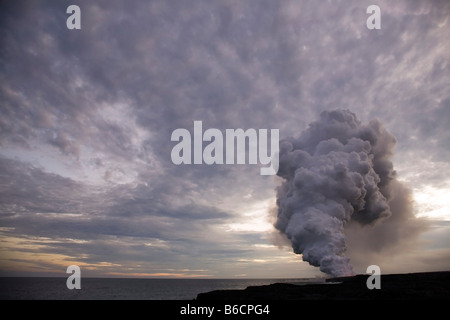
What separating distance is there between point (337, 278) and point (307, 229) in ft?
44.3

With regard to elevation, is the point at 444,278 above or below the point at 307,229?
below
